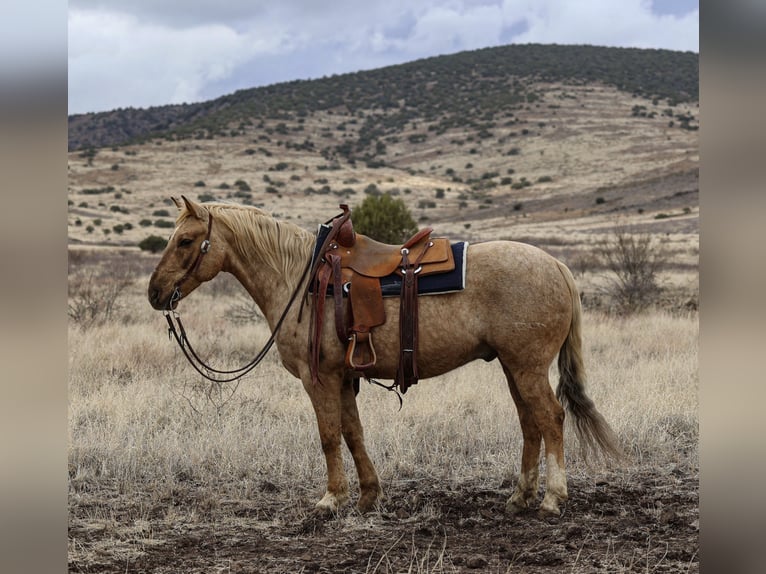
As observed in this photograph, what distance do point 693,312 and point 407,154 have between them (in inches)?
2474

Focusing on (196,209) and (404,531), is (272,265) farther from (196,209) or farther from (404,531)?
(404,531)

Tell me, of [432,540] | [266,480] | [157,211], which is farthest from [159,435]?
[157,211]

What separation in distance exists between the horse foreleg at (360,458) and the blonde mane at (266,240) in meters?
1.04

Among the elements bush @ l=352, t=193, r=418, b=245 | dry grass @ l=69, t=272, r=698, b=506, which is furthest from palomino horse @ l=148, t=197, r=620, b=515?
bush @ l=352, t=193, r=418, b=245

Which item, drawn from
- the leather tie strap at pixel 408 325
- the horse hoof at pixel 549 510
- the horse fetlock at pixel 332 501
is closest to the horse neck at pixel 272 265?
the leather tie strap at pixel 408 325

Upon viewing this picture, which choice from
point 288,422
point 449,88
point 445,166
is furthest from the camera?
point 449,88

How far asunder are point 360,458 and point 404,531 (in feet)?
2.12

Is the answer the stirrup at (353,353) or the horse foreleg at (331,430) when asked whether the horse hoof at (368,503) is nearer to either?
the horse foreleg at (331,430)

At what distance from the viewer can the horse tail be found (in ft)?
17.2

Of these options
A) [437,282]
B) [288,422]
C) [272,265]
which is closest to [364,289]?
[437,282]

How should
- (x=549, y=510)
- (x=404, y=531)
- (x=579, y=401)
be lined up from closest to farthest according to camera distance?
(x=404, y=531) → (x=549, y=510) → (x=579, y=401)

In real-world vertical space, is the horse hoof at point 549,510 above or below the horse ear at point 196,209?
below

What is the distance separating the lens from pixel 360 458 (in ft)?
17.0

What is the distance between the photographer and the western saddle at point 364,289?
4.82 meters
